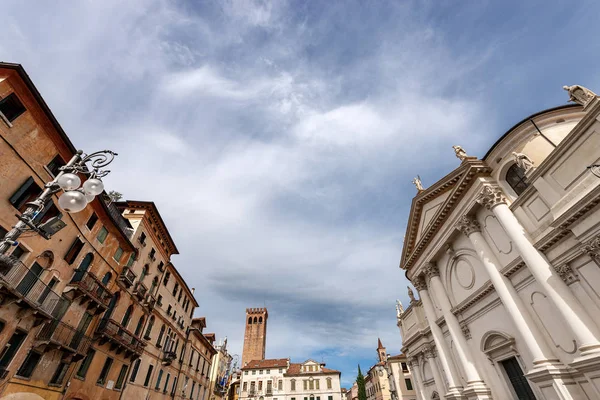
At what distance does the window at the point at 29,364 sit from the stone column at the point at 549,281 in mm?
20238

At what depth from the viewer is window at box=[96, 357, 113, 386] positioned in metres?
16.1

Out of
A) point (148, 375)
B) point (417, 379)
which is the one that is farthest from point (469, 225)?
point (148, 375)

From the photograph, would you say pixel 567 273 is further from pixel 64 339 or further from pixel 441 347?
pixel 64 339

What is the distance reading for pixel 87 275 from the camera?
14.4 meters

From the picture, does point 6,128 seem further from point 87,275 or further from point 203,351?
point 203,351

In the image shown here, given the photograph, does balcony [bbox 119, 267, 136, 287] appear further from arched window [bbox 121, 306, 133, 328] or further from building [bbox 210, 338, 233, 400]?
building [bbox 210, 338, 233, 400]

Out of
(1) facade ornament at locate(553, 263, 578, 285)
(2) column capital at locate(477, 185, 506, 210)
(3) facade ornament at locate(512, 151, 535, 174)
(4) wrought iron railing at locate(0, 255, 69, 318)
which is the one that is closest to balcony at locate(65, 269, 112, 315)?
(4) wrought iron railing at locate(0, 255, 69, 318)

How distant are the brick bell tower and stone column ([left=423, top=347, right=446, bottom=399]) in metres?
60.2

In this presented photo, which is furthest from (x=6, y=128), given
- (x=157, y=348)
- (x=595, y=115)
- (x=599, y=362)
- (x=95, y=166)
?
(x=599, y=362)

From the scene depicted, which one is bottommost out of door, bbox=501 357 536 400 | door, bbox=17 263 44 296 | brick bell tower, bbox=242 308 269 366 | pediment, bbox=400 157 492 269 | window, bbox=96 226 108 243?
door, bbox=501 357 536 400

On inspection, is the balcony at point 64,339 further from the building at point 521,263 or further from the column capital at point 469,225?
the column capital at point 469,225

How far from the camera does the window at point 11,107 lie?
10625 mm

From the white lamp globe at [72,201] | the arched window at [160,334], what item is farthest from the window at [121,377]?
the white lamp globe at [72,201]

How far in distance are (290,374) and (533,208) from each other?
56.1 m
